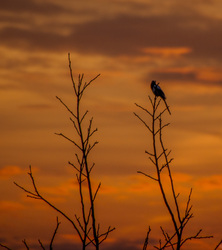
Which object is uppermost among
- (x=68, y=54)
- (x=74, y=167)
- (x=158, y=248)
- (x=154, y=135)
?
(x=68, y=54)

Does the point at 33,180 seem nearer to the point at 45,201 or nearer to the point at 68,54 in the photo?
the point at 45,201

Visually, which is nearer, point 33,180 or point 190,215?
point 33,180

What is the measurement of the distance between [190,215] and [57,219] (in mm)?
1770

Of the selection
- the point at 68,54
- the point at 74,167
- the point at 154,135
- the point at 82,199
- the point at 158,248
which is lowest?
the point at 158,248

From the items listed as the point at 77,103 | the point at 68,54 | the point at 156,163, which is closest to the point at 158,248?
the point at 156,163

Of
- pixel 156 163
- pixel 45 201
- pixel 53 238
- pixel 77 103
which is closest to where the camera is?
pixel 53 238

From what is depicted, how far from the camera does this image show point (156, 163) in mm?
7262

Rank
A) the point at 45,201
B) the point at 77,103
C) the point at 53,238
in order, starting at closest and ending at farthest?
the point at 53,238, the point at 45,201, the point at 77,103

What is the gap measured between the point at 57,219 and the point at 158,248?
155 cm

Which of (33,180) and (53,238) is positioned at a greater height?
(33,180)

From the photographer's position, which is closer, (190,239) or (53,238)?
(53,238)

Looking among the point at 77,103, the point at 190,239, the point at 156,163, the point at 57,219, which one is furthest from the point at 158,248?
the point at 77,103

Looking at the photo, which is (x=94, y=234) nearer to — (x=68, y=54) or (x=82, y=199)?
(x=82, y=199)

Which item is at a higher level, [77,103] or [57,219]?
[77,103]
